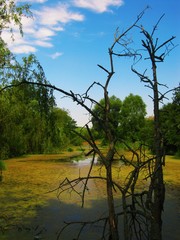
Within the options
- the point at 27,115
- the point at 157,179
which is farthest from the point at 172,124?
the point at 27,115

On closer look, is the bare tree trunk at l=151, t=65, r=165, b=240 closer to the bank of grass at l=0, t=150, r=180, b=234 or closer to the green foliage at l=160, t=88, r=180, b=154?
the green foliage at l=160, t=88, r=180, b=154

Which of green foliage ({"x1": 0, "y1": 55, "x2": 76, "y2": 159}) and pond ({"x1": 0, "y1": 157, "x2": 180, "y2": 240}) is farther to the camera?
green foliage ({"x1": 0, "y1": 55, "x2": 76, "y2": 159})

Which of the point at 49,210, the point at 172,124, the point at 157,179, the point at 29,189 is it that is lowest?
the point at 49,210

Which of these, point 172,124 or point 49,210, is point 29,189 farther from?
point 172,124

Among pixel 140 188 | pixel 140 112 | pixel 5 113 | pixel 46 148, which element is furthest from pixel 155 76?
pixel 140 112

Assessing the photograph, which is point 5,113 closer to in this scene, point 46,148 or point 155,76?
point 46,148

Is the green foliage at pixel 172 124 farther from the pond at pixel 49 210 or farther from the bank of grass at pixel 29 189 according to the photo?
the bank of grass at pixel 29 189

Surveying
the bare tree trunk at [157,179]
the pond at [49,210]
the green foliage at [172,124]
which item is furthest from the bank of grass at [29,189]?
the bare tree trunk at [157,179]

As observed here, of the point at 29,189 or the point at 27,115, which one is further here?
the point at 27,115

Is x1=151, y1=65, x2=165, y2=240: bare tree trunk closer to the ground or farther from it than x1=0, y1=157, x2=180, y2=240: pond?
farther from it

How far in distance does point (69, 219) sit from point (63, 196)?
1739mm

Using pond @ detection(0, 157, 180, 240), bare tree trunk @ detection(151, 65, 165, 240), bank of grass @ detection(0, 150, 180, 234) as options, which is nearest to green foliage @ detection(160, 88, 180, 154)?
bare tree trunk @ detection(151, 65, 165, 240)

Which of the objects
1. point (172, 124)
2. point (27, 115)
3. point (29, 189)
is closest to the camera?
point (172, 124)

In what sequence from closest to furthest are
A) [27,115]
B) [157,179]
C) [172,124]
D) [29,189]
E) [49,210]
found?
[157,179] < [172,124] < [49,210] < [29,189] < [27,115]
